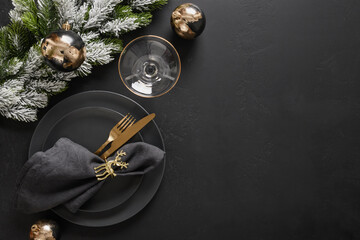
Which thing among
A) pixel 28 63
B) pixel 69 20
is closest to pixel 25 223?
pixel 28 63

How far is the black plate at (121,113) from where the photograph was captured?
3.05 feet

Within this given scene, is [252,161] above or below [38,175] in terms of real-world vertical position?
below

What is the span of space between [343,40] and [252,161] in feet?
1.53

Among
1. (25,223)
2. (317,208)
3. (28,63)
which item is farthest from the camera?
(317,208)

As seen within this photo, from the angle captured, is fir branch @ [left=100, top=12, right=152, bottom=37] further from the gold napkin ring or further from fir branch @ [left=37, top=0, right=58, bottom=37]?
the gold napkin ring

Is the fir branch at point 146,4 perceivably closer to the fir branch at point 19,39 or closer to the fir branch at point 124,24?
the fir branch at point 124,24

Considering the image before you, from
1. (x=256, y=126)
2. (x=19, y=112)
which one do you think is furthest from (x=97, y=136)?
(x=256, y=126)

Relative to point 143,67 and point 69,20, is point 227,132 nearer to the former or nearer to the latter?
point 143,67

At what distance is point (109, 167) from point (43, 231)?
237mm

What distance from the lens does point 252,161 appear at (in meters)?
1.03

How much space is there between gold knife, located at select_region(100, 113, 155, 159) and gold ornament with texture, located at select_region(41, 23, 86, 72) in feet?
0.77

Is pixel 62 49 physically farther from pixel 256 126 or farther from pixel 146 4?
pixel 256 126

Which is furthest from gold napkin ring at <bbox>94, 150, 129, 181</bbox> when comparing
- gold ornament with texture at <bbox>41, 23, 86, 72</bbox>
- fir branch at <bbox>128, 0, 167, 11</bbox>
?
fir branch at <bbox>128, 0, 167, 11</bbox>

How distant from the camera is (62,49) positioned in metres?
0.77
